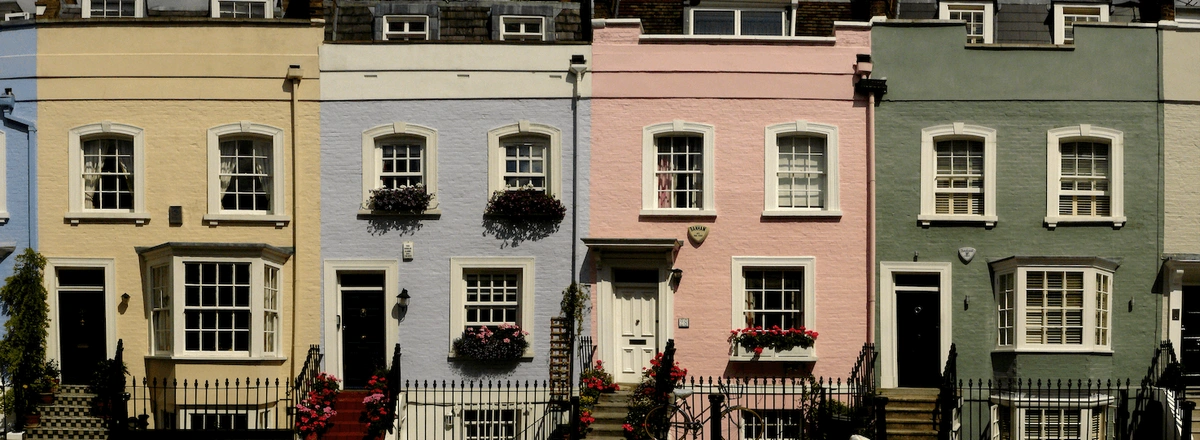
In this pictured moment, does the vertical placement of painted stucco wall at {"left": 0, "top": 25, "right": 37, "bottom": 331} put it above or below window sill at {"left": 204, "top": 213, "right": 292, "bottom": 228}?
above

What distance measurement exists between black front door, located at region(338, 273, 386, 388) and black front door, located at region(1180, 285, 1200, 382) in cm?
1297

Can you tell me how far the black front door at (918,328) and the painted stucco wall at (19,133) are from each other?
1392 cm

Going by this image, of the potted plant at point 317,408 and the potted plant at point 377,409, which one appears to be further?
the potted plant at point 317,408

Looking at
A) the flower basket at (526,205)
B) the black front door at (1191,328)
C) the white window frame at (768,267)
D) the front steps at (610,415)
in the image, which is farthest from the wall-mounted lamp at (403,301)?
the black front door at (1191,328)

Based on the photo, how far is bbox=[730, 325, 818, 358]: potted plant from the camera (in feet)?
71.7

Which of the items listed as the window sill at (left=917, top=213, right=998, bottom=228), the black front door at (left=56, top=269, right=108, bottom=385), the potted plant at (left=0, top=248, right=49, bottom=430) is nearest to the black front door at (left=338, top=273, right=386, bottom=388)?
the black front door at (left=56, top=269, right=108, bottom=385)

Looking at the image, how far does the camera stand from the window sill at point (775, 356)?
71.7 feet

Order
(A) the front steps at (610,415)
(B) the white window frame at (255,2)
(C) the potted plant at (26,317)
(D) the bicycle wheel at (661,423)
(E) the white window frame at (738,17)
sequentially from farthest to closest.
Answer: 1. (B) the white window frame at (255,2)
2. (E) the white window frame at (738,17)
3. (C) the potted plant at (26,317)
4. (A) the front steps at (610,415)
5. (D) the bicycle wheel at (661,423)

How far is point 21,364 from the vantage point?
21625mm

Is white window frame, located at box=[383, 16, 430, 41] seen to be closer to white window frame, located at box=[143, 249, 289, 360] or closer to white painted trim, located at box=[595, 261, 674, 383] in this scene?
white window frame, located at box=[143, 249, 289, 360]

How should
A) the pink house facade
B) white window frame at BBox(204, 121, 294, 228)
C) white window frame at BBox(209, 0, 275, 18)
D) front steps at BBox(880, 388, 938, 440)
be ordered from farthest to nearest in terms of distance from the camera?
white window frame at BBox(209, 0, 275, 18)
white window frame at BBox(204, 121, 294, 228)
the pink house facade
front steps at BBox(880, 388, 938, 440)

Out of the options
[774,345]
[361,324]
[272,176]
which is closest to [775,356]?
[774,345]

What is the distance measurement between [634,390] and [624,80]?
4.95m

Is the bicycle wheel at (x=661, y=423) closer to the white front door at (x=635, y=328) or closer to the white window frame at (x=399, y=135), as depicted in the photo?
the white front door at (x=635, y=328)
